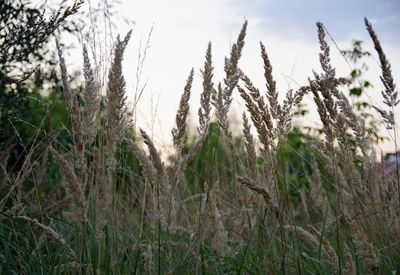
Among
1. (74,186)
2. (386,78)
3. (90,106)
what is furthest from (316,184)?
(74,186)

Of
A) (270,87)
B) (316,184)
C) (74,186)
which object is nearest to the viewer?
(74,186)

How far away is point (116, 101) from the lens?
163 centimetres

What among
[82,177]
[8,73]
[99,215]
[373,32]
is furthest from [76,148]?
[8,73]

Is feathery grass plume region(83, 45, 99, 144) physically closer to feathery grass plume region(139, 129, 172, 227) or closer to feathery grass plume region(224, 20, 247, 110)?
feathery grass plume region(139, 129, 172, 227)

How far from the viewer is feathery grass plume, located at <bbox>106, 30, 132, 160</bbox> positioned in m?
1.62

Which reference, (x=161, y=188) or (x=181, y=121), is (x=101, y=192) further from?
(x=181, y=121)

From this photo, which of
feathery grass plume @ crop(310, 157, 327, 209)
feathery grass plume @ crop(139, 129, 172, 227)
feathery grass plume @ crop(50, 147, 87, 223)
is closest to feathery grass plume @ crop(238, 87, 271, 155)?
feathery grass plume @ crop(139, 129, 172, 227)

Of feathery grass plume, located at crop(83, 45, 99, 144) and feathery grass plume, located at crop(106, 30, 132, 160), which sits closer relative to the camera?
feathery grass plume, located at crop(106, 30, 132, 160)

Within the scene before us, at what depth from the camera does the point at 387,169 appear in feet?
12.2

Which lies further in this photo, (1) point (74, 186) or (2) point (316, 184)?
(2) point (316, 184)

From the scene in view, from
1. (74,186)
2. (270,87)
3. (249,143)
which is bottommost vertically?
(74,186)

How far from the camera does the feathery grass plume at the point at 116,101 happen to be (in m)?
Result: 1.62

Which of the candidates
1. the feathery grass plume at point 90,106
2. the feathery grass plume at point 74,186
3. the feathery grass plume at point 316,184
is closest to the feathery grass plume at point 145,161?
the feathery grass plume at point 90,106

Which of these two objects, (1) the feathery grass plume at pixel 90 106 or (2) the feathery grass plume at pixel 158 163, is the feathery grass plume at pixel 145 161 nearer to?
(2) the feathery grass plume at pixel 158 163
